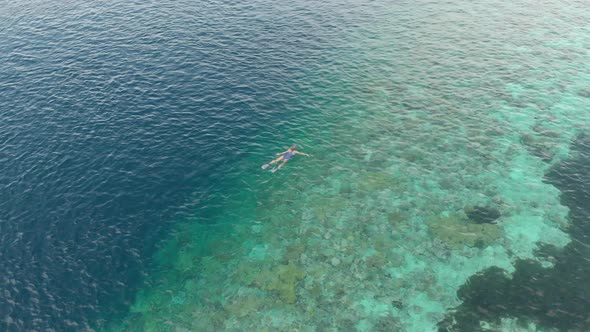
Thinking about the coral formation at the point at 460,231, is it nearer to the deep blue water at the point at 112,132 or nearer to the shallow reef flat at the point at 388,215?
the shallow reef flat at the point at 388,215

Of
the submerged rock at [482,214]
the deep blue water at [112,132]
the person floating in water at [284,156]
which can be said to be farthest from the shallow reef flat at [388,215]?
the deep blue water at [112,132]

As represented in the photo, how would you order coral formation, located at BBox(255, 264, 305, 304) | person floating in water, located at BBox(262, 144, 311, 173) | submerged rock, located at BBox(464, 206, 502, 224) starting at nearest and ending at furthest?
coral formation, located at BBox(255, 264, 305, 304) → submerged rock, located at BBox(464, 206, 502, 224) → person floating in water, located at BBox(262, 144, 311, 173)

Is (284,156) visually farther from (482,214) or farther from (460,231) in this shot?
(482,214)

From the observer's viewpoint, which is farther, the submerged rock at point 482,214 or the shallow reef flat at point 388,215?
the submerged rock at point 482,214

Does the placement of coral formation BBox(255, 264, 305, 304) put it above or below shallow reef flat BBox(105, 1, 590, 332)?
below

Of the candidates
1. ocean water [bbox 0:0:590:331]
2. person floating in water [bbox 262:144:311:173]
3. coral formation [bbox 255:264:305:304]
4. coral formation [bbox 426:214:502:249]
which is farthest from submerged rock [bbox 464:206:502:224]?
person floating in water [bbox 262:144:311:173]

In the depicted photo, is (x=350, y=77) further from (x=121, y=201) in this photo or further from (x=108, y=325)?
(x=108, y=325)

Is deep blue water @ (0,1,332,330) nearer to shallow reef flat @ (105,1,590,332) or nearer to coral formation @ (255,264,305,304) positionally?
shallow reef flat @ (105,1,590,332)

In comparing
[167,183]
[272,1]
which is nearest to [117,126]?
[167,183]
